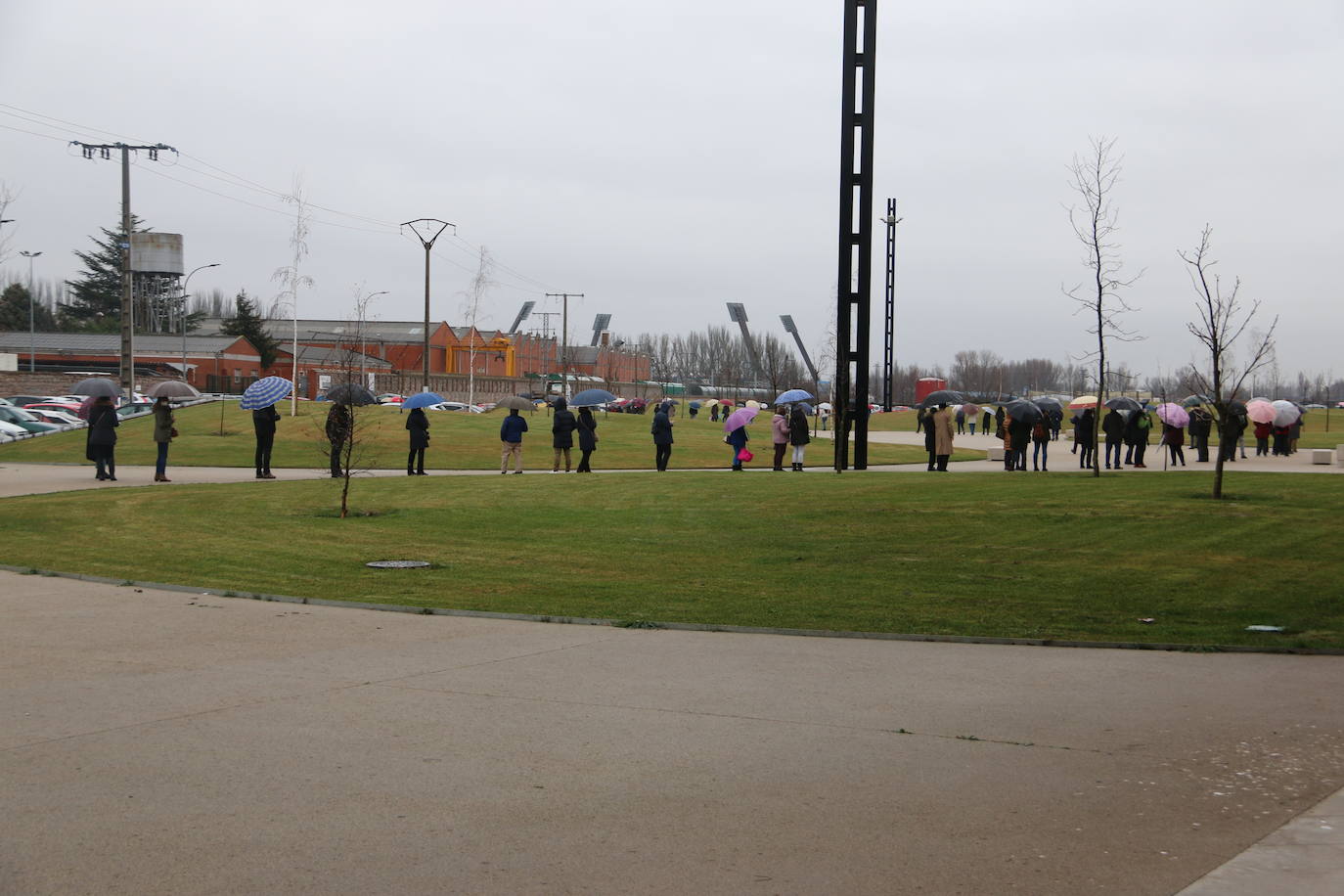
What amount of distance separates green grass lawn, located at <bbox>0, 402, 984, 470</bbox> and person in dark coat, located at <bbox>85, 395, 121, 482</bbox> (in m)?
6.23

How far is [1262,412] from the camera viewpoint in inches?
1581

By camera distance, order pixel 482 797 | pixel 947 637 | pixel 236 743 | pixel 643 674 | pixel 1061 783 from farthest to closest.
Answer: pixel 947 637, pixel 643 674, pixel 236 743, pixel 1061 783, pixel 482 797

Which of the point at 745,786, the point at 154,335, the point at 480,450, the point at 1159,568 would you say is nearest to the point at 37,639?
the point at 745,786

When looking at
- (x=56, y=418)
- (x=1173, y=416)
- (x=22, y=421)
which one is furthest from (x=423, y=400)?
(x=56, y=418)

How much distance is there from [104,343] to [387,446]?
6496cm

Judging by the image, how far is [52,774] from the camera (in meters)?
5.74

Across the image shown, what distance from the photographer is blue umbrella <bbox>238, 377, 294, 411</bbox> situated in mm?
28531

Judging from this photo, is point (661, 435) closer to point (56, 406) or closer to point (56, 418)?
point (56, 418)

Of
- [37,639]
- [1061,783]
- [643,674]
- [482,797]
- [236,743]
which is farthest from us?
[37,639]

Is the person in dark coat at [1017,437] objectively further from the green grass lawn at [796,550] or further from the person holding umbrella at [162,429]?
the person holding umbrella at [162,429]

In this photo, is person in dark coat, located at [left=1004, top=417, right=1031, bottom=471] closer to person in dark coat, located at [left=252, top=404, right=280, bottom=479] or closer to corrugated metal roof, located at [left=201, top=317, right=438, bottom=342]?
person in dark coat, located at [left=252, top=404, right=280, bottom=479]

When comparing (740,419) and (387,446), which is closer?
(740,419)

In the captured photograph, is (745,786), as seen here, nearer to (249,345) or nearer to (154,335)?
(249,345)

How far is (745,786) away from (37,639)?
627 cm
